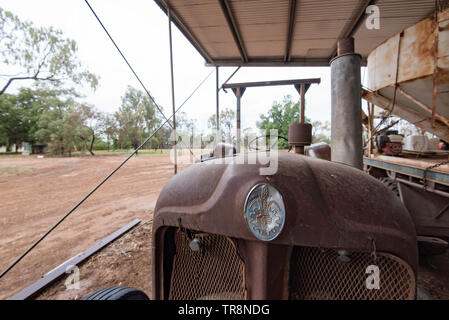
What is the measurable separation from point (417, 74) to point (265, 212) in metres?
3.28

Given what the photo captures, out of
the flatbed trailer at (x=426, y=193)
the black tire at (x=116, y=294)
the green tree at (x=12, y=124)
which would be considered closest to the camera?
the black tire at (x=116, y=294)

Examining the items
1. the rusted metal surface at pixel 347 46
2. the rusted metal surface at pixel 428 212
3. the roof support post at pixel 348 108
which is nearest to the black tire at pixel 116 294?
the roof support post at pixel 348 108

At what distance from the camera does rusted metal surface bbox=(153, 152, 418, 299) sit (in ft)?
3.04

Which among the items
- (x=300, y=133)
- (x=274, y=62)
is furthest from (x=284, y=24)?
(x=300, y=133)

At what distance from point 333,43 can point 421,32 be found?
2.63 m

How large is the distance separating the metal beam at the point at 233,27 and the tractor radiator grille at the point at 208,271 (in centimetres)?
406

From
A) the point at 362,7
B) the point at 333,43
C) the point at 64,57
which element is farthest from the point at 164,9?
the point at 64,57

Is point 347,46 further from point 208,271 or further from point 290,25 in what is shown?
point 208,271

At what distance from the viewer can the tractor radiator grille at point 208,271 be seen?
1.18m

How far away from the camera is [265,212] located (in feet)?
3.07

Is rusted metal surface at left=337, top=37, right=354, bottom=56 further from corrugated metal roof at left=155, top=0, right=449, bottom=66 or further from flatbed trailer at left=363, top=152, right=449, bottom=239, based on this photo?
flatbed trailer at left=363, top=152, right=449, bottom=239

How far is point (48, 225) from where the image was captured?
502 centimetres

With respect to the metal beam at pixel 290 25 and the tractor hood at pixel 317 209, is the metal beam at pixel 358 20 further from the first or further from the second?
the tractor hood at pixel 317 209

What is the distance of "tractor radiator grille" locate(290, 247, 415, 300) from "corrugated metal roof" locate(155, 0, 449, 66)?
366 cm
